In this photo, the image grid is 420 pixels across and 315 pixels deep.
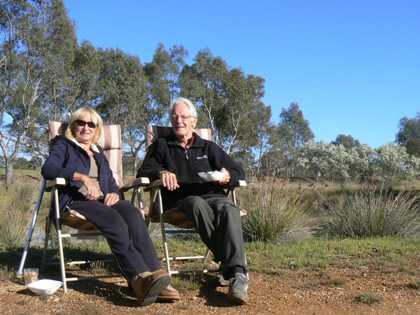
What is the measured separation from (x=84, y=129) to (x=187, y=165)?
718 millimetres

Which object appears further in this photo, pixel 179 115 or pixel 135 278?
pixel 179 115

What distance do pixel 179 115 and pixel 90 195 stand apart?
856 millimetres

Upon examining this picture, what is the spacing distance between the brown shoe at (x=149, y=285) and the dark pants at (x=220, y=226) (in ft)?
1.27

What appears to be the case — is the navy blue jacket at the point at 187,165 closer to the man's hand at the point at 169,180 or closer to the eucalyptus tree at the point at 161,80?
the man's hand at the point at 169,180

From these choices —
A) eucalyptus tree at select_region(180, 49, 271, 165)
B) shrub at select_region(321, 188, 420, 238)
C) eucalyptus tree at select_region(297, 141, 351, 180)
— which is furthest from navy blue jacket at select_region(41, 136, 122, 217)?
eucalyptus tree at select_region(297, 141, 351, 180)

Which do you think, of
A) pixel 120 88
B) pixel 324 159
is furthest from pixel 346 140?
pixel 120 88

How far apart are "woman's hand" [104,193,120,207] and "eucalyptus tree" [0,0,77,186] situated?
1682 cm

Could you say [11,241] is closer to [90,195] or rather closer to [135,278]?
[90,195]

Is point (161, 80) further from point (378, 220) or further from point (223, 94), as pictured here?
point (378, 220)

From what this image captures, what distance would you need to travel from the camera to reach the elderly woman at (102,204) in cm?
265

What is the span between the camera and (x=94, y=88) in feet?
79.4

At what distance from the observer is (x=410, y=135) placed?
1516 inches

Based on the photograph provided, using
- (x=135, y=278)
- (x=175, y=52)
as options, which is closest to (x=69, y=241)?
(x=135, y=278)

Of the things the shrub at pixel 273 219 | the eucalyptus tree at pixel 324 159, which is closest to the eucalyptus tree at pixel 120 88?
the eucalyptus tree at pixel 324 159
